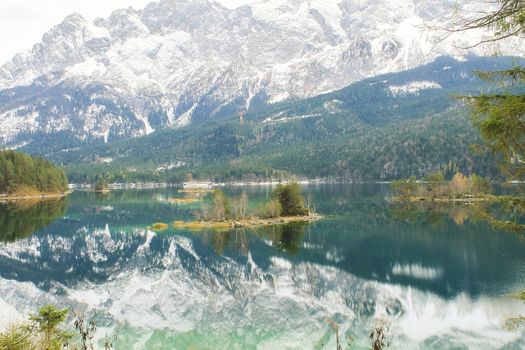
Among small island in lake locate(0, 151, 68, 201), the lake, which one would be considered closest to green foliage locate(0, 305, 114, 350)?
the lake

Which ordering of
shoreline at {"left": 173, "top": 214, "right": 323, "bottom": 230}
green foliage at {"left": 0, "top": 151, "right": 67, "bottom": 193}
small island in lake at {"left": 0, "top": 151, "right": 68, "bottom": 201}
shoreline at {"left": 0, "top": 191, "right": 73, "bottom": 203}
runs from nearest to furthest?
shoreline at {"left": 173, "top": 214, "right": 323, "bottom": 230} → shoreline at {"left": 0, "top": 191, "right": 73, "bottom": 203} → green foliage at {"left": 0, "top": 151, "right": 67, "bottom": 193} → small island in lake at {"left": 0, "top": 151, "right": 68, "bottom": 201}

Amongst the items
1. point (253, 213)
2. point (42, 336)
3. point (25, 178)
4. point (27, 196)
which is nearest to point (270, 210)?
point (253, 213)

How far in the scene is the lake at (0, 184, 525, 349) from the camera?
41.5 m

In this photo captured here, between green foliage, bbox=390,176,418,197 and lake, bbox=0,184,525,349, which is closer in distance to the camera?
lake, bbox=0,184,525,349

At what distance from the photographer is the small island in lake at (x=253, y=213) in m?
106

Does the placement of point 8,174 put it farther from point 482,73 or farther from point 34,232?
point 482,73

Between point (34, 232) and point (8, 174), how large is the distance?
268ft

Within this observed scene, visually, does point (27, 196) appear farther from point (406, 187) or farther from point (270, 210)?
point (406, 187)

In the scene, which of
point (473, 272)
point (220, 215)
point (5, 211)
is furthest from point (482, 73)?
point (5, 211)

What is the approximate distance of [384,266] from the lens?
217ft

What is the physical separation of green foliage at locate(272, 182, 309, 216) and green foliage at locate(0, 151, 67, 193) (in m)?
102

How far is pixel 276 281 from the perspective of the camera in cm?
5978

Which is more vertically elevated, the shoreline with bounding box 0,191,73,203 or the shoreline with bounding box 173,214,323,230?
the shoreline with bounding box 0,191,73,203

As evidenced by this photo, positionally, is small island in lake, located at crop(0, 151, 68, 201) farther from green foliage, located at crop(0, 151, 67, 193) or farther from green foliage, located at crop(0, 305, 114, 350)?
green foliage, located at crop(0, 305, 114, 350)
